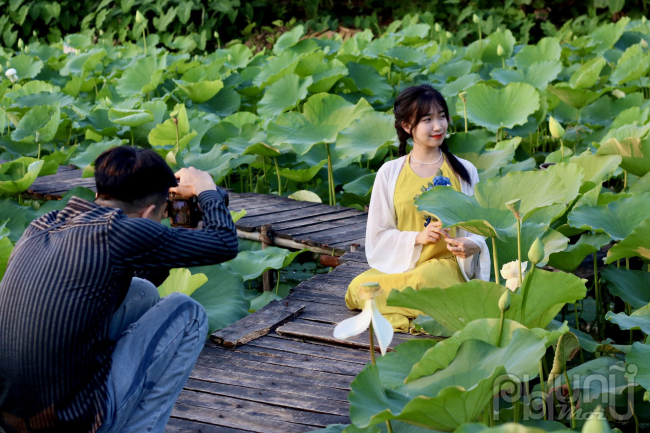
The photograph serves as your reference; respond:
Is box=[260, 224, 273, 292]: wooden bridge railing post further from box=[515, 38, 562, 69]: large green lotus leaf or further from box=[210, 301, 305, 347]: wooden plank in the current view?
box=[515, 38, 562, 69]: large green lotus leaf

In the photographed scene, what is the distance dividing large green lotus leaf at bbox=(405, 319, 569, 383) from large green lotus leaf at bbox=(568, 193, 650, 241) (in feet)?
3.34

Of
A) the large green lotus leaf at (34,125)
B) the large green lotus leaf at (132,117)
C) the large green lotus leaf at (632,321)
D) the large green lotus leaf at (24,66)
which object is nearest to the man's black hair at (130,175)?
the large green lotus leaf at (632,321)

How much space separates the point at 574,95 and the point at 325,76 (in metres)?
1.52

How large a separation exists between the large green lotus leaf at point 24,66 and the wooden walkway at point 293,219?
2.38 meters

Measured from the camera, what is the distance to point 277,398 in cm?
207

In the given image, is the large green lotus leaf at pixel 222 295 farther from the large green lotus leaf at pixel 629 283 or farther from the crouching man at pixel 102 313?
the large green lotus leaf at pixel 629 283

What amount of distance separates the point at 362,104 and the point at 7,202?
177 centimetres

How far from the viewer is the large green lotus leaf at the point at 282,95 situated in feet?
15.5

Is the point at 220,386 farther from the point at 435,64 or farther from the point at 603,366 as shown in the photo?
the point at 435,64

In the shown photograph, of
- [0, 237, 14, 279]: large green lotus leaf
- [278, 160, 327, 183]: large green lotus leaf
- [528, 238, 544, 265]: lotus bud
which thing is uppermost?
[528, 238, 544, 265]: lotus bud

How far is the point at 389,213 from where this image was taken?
102 inches

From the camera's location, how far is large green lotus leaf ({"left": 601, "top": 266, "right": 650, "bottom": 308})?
8.22ft

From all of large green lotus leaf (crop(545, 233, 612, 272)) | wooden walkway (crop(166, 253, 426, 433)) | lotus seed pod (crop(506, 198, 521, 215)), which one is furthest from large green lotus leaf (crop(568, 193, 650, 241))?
lotus seed pod (crop(506, 198, 521, 215))

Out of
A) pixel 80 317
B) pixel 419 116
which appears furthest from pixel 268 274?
pixel 80 317
